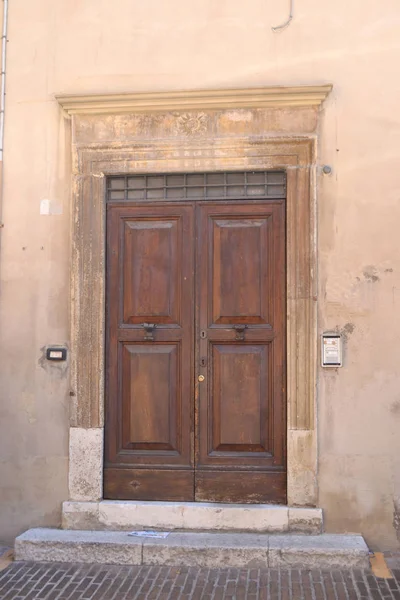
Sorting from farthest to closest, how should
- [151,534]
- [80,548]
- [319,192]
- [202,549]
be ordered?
[319,192], [151,534], [80,548], [202,549]

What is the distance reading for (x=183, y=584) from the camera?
4.54 meters

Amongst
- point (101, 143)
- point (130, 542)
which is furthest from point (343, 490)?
point (101, 143)

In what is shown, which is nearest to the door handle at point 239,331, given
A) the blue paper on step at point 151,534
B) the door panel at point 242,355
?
the door panel at point 242,355

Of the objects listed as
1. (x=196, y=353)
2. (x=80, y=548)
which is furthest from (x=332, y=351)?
(x=80, y=548)

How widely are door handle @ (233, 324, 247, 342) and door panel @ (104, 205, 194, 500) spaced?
0.38 m

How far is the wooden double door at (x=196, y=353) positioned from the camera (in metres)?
5.27

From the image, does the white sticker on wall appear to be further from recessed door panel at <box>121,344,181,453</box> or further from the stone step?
the stone step

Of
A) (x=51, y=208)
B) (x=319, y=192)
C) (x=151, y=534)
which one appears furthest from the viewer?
(x=51, y=208)

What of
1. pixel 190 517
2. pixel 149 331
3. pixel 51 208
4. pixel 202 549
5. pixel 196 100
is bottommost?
pixel 202 549

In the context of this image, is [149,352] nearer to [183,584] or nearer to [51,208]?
[51,208]

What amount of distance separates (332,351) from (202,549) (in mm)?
1850

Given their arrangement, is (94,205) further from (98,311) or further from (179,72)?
(179,72)

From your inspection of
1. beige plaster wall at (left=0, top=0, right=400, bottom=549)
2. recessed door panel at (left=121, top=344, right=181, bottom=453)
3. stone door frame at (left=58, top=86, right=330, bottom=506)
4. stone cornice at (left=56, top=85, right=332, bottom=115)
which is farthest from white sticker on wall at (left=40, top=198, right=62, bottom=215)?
recessed door panel at (left=121, top=344, right=181, bottom=453)

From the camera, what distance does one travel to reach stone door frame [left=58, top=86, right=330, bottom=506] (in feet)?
16.8
